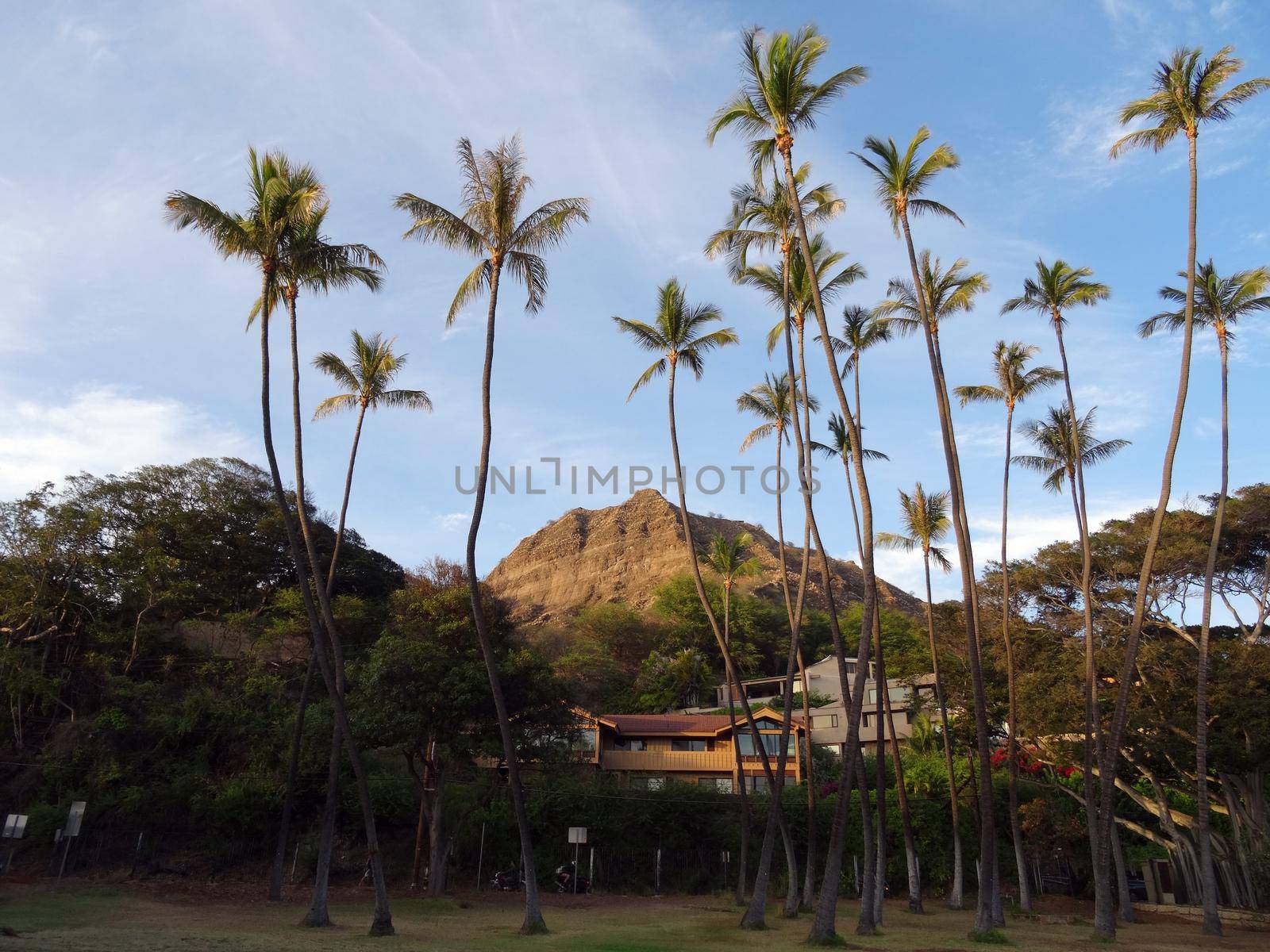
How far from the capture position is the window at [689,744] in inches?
1623

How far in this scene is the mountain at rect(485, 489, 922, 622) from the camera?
128750mm

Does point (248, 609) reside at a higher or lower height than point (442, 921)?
higher

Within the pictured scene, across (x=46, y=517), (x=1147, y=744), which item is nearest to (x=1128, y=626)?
(x=1147, y=744)

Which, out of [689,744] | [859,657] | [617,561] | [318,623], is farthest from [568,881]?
[617,561]

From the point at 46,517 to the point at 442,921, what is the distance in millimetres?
23231

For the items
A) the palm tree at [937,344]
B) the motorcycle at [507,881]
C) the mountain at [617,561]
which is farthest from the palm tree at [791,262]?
the mountain at [617,561]

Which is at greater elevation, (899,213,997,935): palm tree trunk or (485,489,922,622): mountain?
(485,489,922,622): mountain

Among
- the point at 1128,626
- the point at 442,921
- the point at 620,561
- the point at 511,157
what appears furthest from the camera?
the point at 620,561

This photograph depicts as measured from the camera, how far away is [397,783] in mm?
31703

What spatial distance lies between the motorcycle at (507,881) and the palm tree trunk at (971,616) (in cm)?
1786

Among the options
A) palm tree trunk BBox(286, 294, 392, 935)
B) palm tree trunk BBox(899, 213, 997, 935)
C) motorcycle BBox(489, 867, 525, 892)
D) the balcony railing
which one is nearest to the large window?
the balcony railing

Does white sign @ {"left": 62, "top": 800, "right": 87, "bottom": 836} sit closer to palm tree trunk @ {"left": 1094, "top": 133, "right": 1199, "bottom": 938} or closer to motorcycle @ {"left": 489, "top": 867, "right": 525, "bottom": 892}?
motorcycle @ {"left": 489, "top": 867, "right": 525, "bottom": 892}

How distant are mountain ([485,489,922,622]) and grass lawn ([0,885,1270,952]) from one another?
8970cm

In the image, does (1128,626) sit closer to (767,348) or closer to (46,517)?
(767,348)
